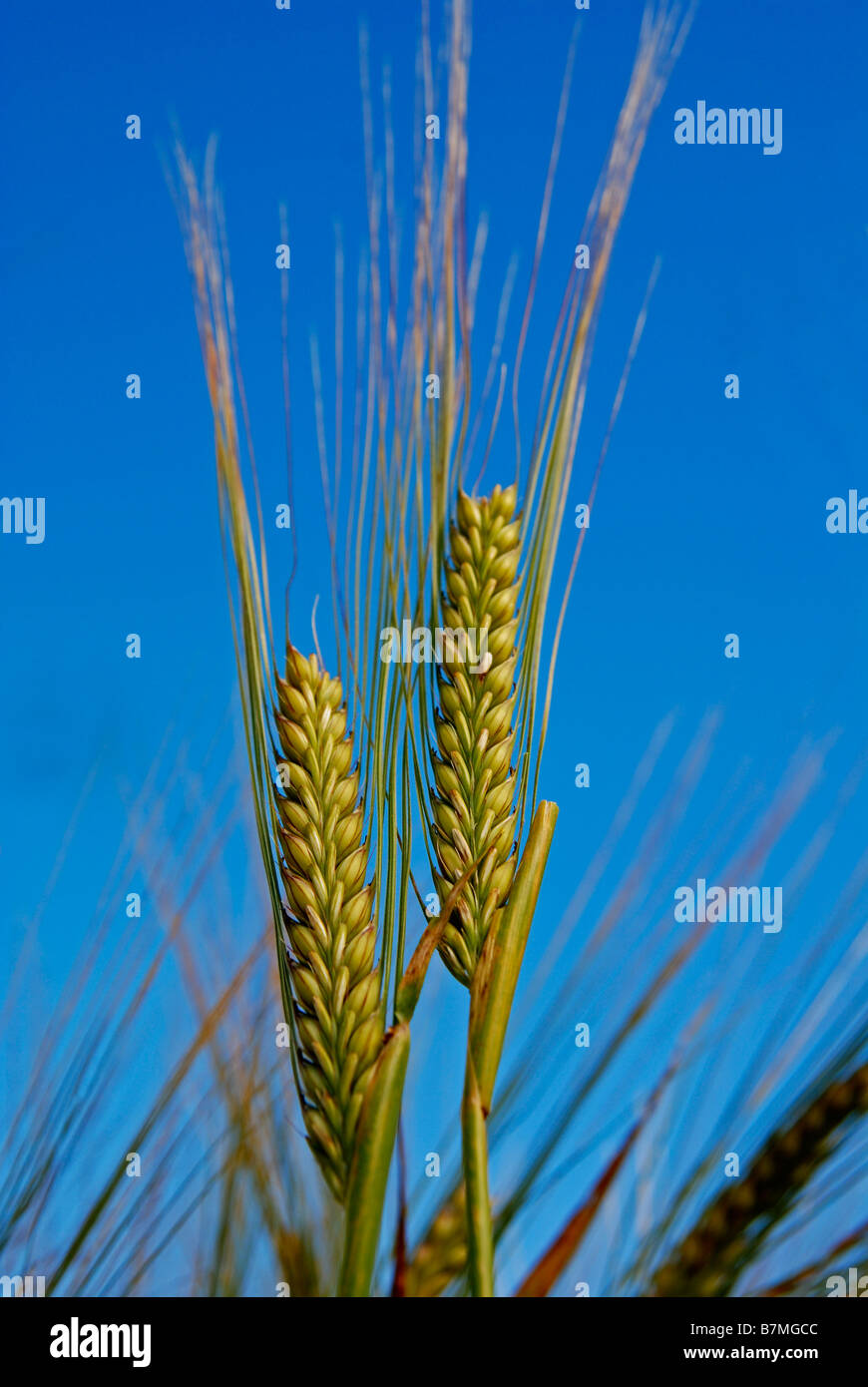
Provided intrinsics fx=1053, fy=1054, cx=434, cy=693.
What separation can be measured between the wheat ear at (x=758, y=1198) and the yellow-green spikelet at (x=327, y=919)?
0.35 meters

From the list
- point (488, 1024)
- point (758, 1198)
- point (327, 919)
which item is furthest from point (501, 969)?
point (758, 1198)

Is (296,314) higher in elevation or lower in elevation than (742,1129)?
higher

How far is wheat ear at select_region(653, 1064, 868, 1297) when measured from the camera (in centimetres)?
100

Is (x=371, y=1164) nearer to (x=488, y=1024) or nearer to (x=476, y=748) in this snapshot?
(x=488, y=1024)

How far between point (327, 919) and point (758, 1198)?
49 centimetres

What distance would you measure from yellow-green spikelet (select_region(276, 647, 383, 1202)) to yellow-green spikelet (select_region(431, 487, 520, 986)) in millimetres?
84

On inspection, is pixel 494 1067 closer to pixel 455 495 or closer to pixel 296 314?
pixel 455 495

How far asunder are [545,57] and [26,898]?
49.2 inches

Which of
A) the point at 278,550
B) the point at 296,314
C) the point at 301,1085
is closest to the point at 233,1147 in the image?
the point at 301,1085

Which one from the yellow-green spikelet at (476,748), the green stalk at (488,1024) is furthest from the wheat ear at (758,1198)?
the yellow-green spikelet at (476,748)

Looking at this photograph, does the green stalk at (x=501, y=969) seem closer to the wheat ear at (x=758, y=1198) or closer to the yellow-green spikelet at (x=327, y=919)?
the yellow-green spikelet at (x=327, y=919)

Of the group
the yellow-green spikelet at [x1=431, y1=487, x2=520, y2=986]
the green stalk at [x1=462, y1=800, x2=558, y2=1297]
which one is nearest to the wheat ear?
the green stalk at [x1=462, y1=800, x2=558, y2=1297]

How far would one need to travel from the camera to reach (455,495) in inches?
42.9

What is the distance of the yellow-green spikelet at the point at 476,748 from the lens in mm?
1004
